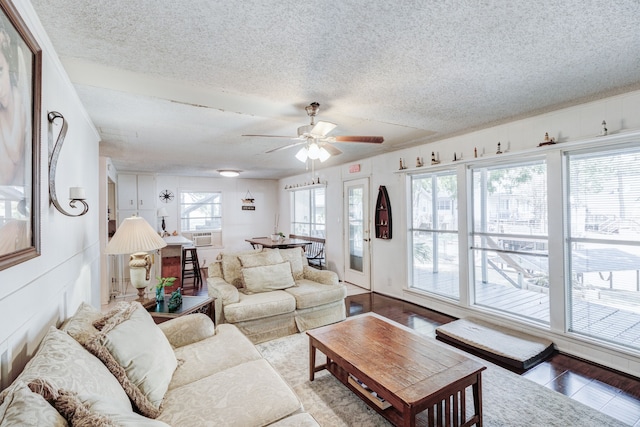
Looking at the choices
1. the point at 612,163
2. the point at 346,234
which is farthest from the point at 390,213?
the point at 612,163

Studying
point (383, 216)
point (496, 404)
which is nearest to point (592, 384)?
point (496, 404)

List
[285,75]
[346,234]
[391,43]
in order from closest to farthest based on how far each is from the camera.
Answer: [391,43]
[285,75]
[346,234]

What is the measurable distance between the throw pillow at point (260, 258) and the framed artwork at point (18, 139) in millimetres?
2378

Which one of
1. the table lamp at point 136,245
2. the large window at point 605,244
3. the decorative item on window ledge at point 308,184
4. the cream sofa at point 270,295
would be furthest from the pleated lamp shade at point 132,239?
the decorative item on window ledge at point 308,184

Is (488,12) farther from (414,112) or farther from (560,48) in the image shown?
(414,112)

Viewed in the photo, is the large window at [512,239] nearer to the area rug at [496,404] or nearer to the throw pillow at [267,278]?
the area rug at [496,404]

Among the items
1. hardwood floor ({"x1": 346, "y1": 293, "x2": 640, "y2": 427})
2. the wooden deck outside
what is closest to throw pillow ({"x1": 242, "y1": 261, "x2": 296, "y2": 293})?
hardwood floor ({"x1": 346, "y1": 293, "x2": 640, "y2": 427})

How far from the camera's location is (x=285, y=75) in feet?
7.05

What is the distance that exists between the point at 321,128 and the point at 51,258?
204cm

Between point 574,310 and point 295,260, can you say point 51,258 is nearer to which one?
point 295,260

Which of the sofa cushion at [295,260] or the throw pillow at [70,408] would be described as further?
the sofa cushion at [295,260]

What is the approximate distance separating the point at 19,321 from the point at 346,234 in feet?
16.3

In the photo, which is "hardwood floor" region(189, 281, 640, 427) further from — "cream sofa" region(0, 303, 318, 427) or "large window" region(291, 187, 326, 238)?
"large window" region(291, 187, 326, 238)

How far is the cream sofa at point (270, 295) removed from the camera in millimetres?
3182
